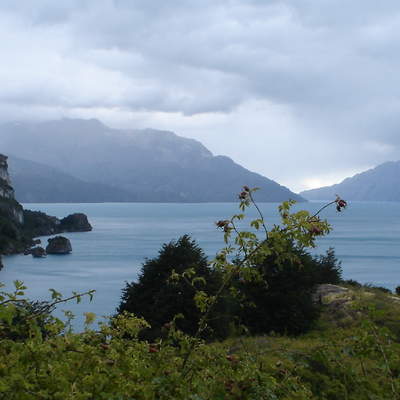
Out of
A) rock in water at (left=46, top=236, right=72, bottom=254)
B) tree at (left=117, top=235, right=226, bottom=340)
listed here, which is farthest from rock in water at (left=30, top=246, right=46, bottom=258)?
tree at (left=117, top=235, right=226, bottom=340)

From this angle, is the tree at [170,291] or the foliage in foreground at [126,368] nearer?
the foliage in foreground at [126,368]

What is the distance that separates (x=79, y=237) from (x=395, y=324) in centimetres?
14826

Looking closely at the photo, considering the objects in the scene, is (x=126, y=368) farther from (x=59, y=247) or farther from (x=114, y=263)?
(x=59, y=247)

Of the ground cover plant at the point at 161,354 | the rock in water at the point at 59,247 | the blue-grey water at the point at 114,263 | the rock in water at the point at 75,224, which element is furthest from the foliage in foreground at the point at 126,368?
the rock in water at the point at 75,224

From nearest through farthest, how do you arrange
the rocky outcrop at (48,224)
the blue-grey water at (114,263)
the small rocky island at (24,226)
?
the blue-grey water at (114,263)
the small rocky island at (24,226)
the rocky outcrop at (48,224)

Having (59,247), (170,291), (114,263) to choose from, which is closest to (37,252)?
(59,247)

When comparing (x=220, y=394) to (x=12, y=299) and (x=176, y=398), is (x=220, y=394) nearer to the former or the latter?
(x=176, y=398)

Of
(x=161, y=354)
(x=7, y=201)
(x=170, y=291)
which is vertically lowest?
(x=170, y=291)

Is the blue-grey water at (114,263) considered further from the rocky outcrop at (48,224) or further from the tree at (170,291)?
the tree at (170,291)

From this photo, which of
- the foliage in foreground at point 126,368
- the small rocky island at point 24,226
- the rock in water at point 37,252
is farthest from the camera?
the small rocky island at point 24,226

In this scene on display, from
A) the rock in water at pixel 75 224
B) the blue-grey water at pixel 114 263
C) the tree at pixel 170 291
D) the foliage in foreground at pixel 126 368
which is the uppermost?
the foliage in foreground at pixel 126 368

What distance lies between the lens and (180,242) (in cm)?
2194

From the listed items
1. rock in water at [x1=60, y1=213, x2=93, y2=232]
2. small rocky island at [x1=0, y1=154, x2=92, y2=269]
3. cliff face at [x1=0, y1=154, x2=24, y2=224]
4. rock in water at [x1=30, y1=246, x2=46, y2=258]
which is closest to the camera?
rock in water at [x1=30, y1=246, x2=46, y2=258]

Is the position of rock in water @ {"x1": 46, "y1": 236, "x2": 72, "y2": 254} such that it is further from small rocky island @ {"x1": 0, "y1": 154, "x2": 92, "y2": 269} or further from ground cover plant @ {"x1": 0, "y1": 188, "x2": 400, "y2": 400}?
ground cover plant @ {"x1": 0, "y1": 188, "x2": 400, "y2": 400}
